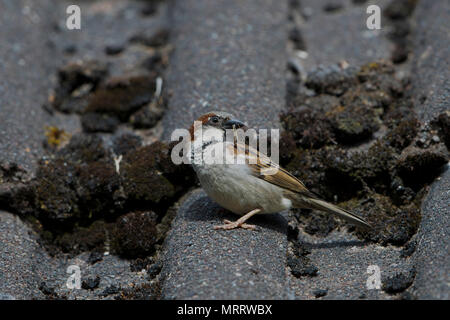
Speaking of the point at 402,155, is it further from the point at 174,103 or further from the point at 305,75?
the point at 174,103

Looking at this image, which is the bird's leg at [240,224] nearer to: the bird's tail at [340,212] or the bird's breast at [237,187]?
the bird's breast at [237,187]

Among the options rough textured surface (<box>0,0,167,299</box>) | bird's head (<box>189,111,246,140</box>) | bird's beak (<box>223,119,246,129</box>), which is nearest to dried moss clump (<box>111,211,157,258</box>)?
rough textured surface (<box>0,0,167,299</box>)

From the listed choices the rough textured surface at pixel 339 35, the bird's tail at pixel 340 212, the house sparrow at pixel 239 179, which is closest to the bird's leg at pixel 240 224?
the house sparrow at pixel 239 179

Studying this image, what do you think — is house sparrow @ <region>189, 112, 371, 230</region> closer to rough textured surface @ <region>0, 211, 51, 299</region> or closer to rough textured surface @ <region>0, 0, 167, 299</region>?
rough textured surface @ <region>0, 0, 167, 299</region>

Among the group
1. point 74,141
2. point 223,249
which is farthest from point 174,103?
point 223,249

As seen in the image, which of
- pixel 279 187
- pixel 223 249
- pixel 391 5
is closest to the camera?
pixel 223 249

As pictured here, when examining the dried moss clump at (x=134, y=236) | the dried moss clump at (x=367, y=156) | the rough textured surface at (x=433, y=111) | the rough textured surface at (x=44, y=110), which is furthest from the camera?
the dried moss clump at (x=367, y=156)
